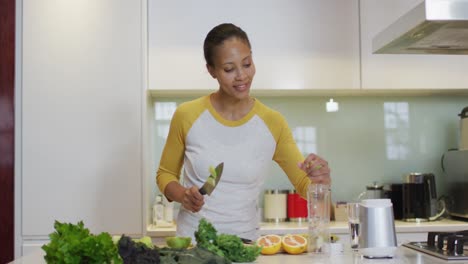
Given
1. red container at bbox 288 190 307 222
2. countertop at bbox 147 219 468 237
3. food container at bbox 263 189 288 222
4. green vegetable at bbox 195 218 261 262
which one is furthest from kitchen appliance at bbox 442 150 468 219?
green vegetable at bbox 195 218 261 262

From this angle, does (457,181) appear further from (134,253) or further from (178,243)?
(134,253)

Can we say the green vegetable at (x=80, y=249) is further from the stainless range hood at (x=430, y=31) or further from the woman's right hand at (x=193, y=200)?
the stainless range hood at (x=430, y=31)

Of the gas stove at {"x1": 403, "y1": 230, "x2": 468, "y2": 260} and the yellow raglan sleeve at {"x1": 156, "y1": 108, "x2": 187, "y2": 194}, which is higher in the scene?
the yellow raglan sleeve at {"x1": 156, "y1": 108, "x2": 187, "y2": 194}

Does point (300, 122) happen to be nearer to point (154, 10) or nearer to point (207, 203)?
point (154, 10)

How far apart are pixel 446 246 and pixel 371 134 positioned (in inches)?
71.9

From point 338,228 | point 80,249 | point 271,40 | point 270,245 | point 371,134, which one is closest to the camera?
point 80,249

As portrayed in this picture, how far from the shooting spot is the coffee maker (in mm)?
3104

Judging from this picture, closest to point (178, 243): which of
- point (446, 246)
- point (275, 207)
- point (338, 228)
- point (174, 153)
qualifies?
point (174, 153)

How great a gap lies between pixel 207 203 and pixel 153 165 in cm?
135

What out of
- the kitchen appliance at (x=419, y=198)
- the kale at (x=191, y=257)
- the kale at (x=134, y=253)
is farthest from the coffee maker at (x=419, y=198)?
the kale at (x=134, y=253)

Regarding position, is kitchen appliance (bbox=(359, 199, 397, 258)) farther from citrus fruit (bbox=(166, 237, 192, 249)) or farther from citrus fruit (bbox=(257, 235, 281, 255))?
citrus fruit (bbox=(166, 237, 192, 249))

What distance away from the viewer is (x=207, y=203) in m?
2.02

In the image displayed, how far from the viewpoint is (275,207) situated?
3.21m

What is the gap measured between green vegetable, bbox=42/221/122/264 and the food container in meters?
2.10
